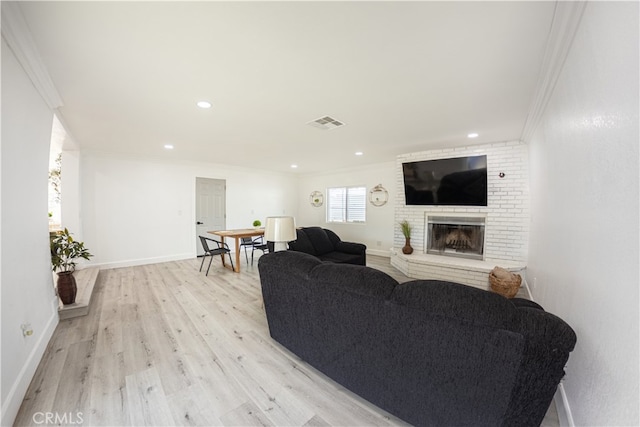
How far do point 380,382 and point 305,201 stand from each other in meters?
6.89

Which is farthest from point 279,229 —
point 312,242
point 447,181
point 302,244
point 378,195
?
point 378,195

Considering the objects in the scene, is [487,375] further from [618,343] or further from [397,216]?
[397,216]

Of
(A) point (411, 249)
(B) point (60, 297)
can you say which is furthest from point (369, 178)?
(B) point (60, 297)

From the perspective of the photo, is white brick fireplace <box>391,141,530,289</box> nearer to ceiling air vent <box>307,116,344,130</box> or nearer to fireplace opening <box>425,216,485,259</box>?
fireplace opening <box>425,216,485,259</box>

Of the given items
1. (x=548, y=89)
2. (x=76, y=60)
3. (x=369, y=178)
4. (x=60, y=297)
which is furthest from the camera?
(x=369, y=178)

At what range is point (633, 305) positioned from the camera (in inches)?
33.1

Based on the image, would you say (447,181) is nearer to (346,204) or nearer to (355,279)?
(346,204)

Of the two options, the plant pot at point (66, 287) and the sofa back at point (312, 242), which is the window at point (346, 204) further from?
the plant pot at point (66, 287)

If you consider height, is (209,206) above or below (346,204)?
below

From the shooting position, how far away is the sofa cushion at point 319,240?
4277 millimetres

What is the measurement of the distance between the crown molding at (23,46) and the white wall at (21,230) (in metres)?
0.05

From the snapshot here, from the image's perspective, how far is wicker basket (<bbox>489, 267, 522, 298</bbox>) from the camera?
134 inches

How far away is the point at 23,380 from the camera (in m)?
1.61

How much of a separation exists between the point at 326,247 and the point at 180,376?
116 inches
